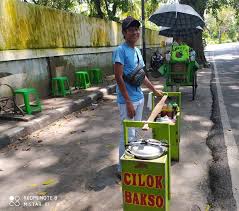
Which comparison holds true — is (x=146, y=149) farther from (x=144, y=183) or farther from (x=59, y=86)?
(x=59, y=86)

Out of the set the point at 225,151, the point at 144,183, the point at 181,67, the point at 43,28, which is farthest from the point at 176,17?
the point at 144,183

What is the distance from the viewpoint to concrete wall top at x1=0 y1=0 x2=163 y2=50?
25.9ft

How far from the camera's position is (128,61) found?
3762mm

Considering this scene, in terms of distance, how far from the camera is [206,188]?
3732mm

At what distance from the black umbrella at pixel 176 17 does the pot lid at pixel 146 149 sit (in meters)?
7.99

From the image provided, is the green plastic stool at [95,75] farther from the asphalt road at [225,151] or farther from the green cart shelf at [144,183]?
the green cart shelf at [144,183]

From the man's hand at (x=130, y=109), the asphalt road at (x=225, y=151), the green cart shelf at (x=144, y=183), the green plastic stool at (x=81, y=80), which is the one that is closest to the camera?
the green cart shelf at (x=144, y=183)

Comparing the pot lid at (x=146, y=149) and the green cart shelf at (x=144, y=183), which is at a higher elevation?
the pot lid at (x=146, y=149)

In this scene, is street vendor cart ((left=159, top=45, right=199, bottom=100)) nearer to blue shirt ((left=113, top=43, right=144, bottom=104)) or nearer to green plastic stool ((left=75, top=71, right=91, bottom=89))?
green plastic stool ((left=75, top=71, right=91, bottom=89))

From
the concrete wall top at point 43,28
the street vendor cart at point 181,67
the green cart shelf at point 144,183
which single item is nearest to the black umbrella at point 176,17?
the street vendor cart at point 181,67

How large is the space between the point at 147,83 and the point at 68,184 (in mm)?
1653

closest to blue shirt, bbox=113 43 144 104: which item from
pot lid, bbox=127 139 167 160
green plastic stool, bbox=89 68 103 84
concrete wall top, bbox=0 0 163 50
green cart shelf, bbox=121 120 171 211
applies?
pot lid, bbox=127 139 167 160

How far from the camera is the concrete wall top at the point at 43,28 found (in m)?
7.88

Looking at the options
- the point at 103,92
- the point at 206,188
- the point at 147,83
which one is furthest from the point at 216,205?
the point at 103,92
